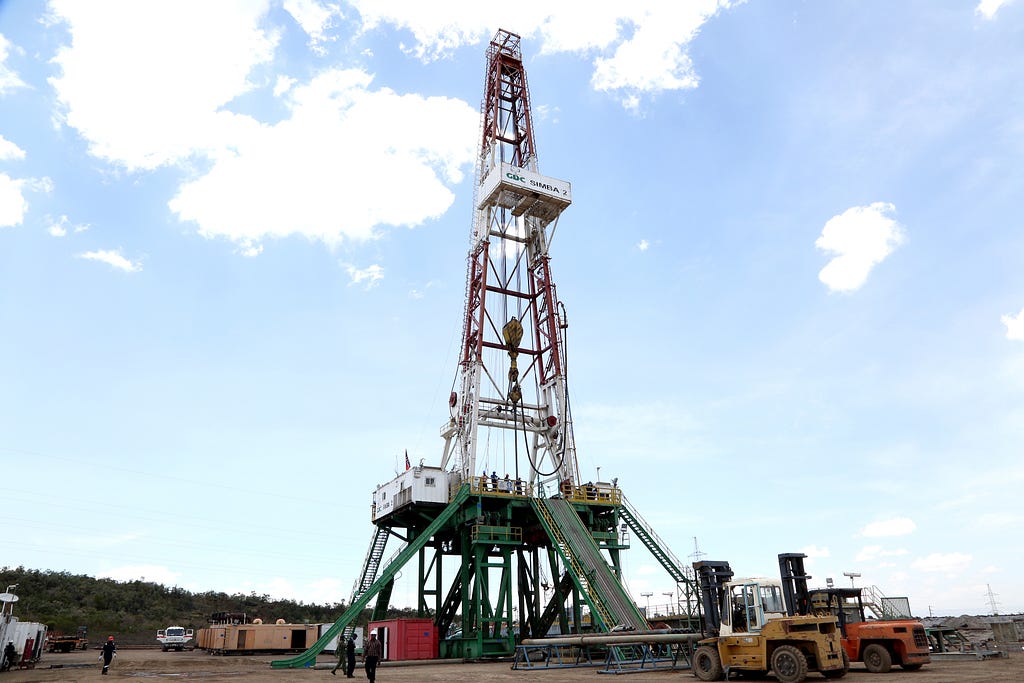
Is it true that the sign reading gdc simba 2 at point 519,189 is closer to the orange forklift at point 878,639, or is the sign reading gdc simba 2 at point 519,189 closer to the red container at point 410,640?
the red container at point 410,640

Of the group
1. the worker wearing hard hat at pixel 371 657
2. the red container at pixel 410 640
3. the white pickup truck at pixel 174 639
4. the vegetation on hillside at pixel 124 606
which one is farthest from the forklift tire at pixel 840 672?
the white pickup truck at pixel 174 639

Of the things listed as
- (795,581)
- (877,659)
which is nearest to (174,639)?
(795,581)

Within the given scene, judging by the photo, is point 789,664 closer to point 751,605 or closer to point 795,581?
point 751,605

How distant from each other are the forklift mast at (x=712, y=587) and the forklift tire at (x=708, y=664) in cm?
65

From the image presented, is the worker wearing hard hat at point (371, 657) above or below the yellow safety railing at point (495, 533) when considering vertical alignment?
below

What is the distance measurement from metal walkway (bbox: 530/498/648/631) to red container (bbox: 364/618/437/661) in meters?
7.44

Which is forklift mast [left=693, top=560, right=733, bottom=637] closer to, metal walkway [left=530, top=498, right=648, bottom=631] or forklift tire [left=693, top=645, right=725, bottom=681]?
forklift tire [left=693, top=645, right=725, bottom=681]

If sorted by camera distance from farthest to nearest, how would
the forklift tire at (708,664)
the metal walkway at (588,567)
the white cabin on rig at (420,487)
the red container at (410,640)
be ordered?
the white cabin on rig at (420,487), the red container at (410,640), the metal walkway at (588,567), the forklift tire at (708,664)

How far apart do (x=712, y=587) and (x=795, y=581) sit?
7.18 feet

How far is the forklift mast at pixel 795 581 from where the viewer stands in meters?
17.5

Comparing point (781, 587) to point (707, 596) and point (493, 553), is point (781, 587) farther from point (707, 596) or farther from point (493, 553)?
point (493, 553)

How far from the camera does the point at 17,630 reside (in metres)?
29.1

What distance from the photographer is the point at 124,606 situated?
72062mm

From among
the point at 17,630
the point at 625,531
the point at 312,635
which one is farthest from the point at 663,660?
the point at 312,635
